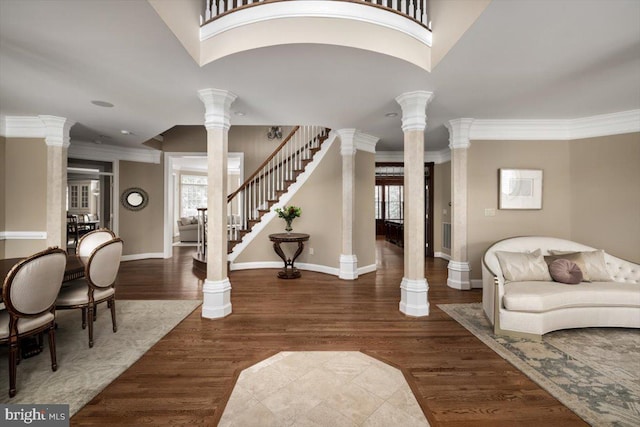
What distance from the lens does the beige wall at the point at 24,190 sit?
4480 millimetres

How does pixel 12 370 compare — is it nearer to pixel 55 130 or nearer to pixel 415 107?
pixel 55 130

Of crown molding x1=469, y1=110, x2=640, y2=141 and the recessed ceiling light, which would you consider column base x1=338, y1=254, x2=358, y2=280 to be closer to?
crown molding x1=469, y1=110, x2=640, y2=141

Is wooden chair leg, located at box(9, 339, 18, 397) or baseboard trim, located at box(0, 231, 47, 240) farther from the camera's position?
baseboard trim, located at box(0, 231, 47, 240)

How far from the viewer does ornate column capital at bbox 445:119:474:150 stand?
14.6ft

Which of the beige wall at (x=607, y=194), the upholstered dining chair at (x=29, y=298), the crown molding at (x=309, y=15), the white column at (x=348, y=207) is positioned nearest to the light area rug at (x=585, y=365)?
the beige wall at (x=607, y=194)

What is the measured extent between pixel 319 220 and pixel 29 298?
166 inches

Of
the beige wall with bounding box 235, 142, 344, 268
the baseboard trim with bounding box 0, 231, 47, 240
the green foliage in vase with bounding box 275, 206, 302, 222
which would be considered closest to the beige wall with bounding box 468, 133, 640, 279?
Result: the beige wall with bounding box 235, 142, 344, 268

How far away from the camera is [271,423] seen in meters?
1.75

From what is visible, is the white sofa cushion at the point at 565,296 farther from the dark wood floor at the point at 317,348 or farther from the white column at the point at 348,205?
the white column at the point at 348,205

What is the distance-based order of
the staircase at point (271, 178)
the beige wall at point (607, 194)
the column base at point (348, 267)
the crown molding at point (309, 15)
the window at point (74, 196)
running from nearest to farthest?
1. the crown molding at point (309, 15)
2. the beige wall at point (607, 194)
3. the column base at point (348, 267)
4. the staircase at point (271, 178)
5. the window at point (74, 196)

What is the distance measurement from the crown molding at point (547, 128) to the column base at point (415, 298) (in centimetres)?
263

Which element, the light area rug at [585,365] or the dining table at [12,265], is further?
the dining table at [12,265]

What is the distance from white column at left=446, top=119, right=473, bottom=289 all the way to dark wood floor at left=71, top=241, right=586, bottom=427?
0.30m

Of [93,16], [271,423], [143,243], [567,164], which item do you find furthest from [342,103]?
[143,243]
